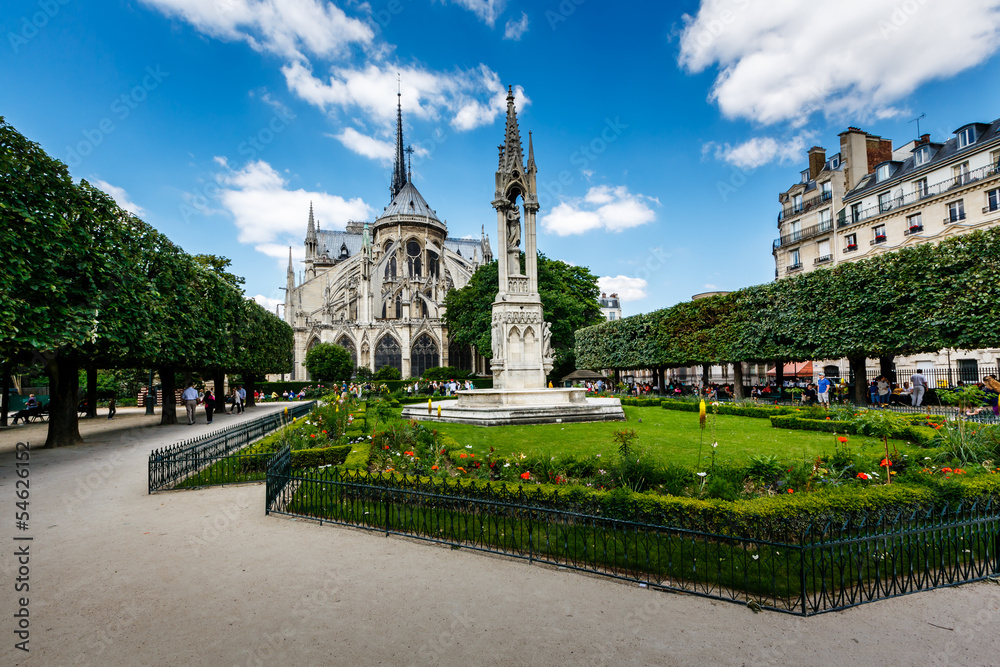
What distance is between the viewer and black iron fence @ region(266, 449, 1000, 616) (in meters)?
4.09

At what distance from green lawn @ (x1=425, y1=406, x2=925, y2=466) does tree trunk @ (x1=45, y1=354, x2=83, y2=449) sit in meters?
10.4

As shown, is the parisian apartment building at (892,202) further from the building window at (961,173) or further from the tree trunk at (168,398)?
the tree trunk at (168,398)

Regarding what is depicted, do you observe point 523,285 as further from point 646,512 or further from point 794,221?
point 794,221

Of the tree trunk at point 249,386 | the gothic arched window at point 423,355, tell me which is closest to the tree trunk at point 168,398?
the tree trunk at point 249,386

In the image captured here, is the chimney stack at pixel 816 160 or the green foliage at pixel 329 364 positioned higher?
the chimney stack at pixel 816 160

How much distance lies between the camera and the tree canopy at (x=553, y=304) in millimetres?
34812

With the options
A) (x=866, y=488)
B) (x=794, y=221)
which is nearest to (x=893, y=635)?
(x=866, y=488)

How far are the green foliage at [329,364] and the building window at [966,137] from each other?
43571mm

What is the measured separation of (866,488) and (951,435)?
3.43 metres

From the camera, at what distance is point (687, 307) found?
25.3 metres

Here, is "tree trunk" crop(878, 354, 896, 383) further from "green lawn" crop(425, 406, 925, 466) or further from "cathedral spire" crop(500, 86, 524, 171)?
"cathedral spire" crop(500, 86, 524, 171)

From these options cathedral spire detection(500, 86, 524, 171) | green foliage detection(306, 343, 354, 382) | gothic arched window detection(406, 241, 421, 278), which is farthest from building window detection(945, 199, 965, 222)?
gothic arched window detection(406, 241, 421, 278)

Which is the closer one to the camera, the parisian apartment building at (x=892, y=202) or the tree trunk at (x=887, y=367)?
the tree trunk at (x=887, y=367)

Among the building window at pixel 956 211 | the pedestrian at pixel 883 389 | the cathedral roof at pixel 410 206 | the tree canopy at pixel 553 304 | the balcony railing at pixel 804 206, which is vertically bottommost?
the pedestrian at pixel 883 389
